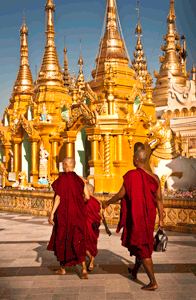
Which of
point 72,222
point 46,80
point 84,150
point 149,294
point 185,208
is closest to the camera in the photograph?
point 149,294

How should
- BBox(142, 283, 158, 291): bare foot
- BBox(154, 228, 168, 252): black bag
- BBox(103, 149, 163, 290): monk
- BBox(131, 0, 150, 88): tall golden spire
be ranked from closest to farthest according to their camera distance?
1. BBox(142, 283, 158, 291): bare foot
2. BBox(103, 149, 163, 290): monk
3. BBox(154, 228, 168, 252): black bag
4. BBox(131, 0, 150, 88): tall golden spire

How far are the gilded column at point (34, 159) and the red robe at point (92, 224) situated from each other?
1311 cm

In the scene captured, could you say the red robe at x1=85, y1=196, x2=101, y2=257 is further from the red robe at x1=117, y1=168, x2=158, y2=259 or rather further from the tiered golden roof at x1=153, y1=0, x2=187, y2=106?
the tiered golden roof at x1=153, y1=0, x2=187, y2=106

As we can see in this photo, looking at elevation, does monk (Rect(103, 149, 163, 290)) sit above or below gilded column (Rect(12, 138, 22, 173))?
below

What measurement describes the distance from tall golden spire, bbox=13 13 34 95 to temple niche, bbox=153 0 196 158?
872 cm

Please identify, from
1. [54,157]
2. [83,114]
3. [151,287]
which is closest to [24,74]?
[54,157]

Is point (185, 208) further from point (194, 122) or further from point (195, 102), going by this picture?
point (195, 102)

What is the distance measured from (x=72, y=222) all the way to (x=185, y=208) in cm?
407

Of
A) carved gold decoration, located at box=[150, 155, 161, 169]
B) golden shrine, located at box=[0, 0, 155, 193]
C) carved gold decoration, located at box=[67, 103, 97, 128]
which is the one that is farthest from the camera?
carved gold decoration, located at box=[67, 103, 97, 128]

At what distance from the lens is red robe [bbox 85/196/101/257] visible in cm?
586

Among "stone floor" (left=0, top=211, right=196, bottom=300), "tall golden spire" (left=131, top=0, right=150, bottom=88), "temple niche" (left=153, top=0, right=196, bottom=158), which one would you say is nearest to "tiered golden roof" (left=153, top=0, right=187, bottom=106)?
"temple niche" (left=153, top=0, right=196, bottom=158)

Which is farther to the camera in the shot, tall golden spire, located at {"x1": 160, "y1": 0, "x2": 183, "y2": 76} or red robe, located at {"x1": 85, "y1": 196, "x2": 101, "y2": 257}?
tall golden spire, located at {"x1": 160, "y1": 0, "x2": 183, "y2": 76}

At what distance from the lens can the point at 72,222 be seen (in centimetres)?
538

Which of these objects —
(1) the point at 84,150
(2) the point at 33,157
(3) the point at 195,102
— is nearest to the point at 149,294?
(1) the point at 84,150
